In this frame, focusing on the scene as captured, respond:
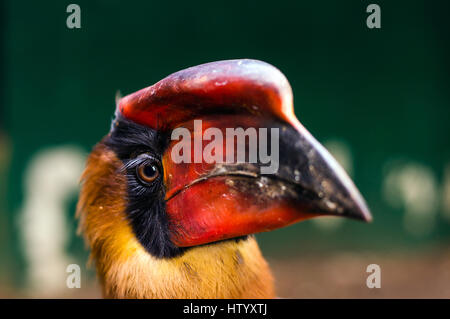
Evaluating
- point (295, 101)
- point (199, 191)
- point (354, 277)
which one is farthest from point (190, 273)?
point (354, 277)

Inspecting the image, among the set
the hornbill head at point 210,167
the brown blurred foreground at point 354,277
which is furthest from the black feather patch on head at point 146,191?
the brown blurred foreground at point 354,277

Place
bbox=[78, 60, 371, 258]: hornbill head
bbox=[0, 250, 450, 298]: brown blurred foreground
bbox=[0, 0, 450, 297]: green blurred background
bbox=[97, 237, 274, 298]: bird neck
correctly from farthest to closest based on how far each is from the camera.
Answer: bbox=[0, 250, 450, 298]: brown blurred foreground, bbox=[0, 0, 450, 297]: green blurred background, bbox=[97, 237, 274, 298]: bird neck, bbox=[78, 60, 371, 258]: hornbill head

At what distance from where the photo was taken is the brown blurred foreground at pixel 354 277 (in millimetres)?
5203

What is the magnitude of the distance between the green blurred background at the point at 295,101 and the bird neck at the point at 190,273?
2898mm

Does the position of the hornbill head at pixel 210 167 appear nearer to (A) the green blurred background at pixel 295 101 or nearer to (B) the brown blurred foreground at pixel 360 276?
(A) the green blurred background at pixel 295 101

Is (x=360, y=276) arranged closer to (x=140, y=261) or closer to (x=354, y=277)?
(x=354, y=277)

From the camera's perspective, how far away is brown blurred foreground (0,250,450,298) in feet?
17.1

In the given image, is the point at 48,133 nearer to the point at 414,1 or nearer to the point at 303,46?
the point at 303,46

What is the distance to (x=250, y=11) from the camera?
535 centimetres

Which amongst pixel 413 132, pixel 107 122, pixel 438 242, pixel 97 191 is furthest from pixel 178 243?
pixel 438 242

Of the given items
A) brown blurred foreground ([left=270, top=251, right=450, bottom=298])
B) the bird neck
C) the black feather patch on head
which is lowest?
brown blurred foreground ([left=270, top=251, right=450, bottom=298])

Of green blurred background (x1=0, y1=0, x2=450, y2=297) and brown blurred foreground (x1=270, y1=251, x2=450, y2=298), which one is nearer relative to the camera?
green blurred background (x1=0, y1=0, x2=450, y2=297)
